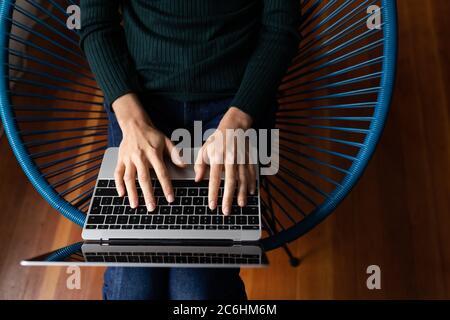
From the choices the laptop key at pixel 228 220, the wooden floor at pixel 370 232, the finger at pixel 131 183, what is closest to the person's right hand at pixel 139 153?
the finger at pixel 131 183

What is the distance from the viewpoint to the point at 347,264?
45.3 inches

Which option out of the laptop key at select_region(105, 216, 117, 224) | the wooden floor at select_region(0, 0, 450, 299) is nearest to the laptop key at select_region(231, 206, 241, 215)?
the laptop key at select_region(105, 216, 117, 224)

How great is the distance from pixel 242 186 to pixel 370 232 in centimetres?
64

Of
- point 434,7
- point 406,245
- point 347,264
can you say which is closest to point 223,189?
point 347,264

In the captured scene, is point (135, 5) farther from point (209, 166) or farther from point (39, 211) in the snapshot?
point (39, 211)

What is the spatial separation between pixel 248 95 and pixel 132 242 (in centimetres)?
34

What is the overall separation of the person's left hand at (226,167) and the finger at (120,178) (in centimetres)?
14

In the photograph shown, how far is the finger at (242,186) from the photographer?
0.71m

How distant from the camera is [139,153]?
0.73 metres

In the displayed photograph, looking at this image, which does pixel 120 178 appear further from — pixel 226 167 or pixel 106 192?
pixel 226 167

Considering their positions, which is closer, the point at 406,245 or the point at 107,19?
the point at 107,19

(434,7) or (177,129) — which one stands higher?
(434,7)

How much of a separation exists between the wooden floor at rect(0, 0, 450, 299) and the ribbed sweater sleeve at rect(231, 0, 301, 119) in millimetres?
569

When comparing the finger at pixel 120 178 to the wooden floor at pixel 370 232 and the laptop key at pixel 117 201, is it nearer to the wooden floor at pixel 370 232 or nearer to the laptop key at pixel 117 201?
the laptop key at pixel 117 201
